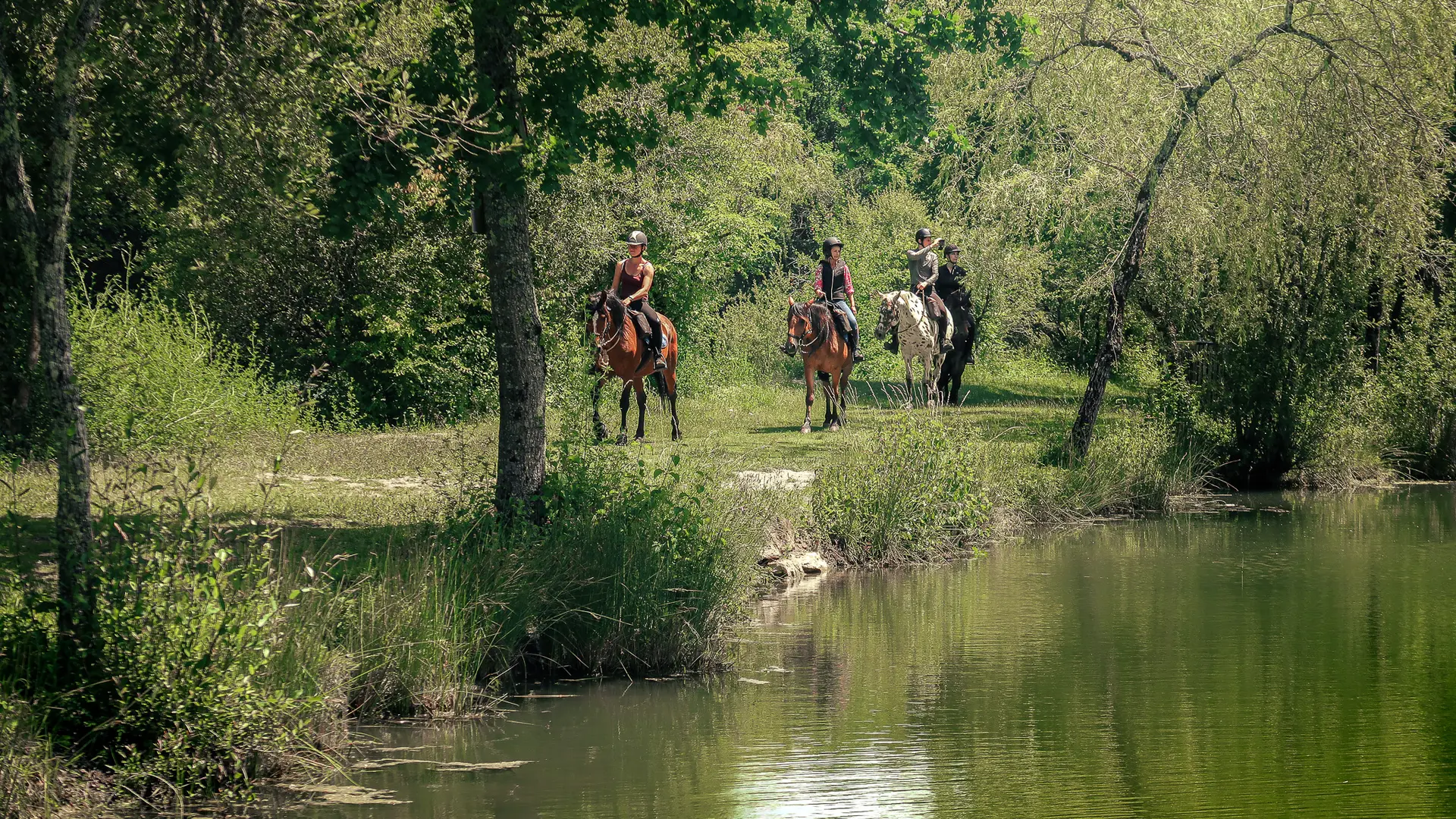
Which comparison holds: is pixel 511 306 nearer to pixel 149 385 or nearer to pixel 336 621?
pixel 336 621

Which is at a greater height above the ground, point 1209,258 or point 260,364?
point 1209,258

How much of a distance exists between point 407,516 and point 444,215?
2.66 metres

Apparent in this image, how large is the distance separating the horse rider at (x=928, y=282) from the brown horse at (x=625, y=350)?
6.06 meters

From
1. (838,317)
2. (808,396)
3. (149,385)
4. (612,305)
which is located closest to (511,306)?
(149,385)

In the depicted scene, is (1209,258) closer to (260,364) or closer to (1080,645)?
(1080,645)

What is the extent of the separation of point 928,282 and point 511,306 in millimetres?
14772

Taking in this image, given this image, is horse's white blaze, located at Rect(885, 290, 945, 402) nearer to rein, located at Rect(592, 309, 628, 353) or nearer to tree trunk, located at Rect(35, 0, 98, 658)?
rein, located at Rect(592, 309, 628, 353)

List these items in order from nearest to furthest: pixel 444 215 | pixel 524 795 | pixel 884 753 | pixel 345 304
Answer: pixel 524 795 → pixel 884 753 → pixel 444 215 → pixel 345 304

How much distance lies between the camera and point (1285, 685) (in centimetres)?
1030

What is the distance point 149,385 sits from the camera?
1691 cm

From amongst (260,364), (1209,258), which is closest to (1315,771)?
(1209,258)

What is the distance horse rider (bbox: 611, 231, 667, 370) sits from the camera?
66.7 ft

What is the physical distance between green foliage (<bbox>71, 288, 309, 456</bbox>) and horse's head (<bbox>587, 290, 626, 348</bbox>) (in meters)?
4.12

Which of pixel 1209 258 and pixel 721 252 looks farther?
pixel 721 252
